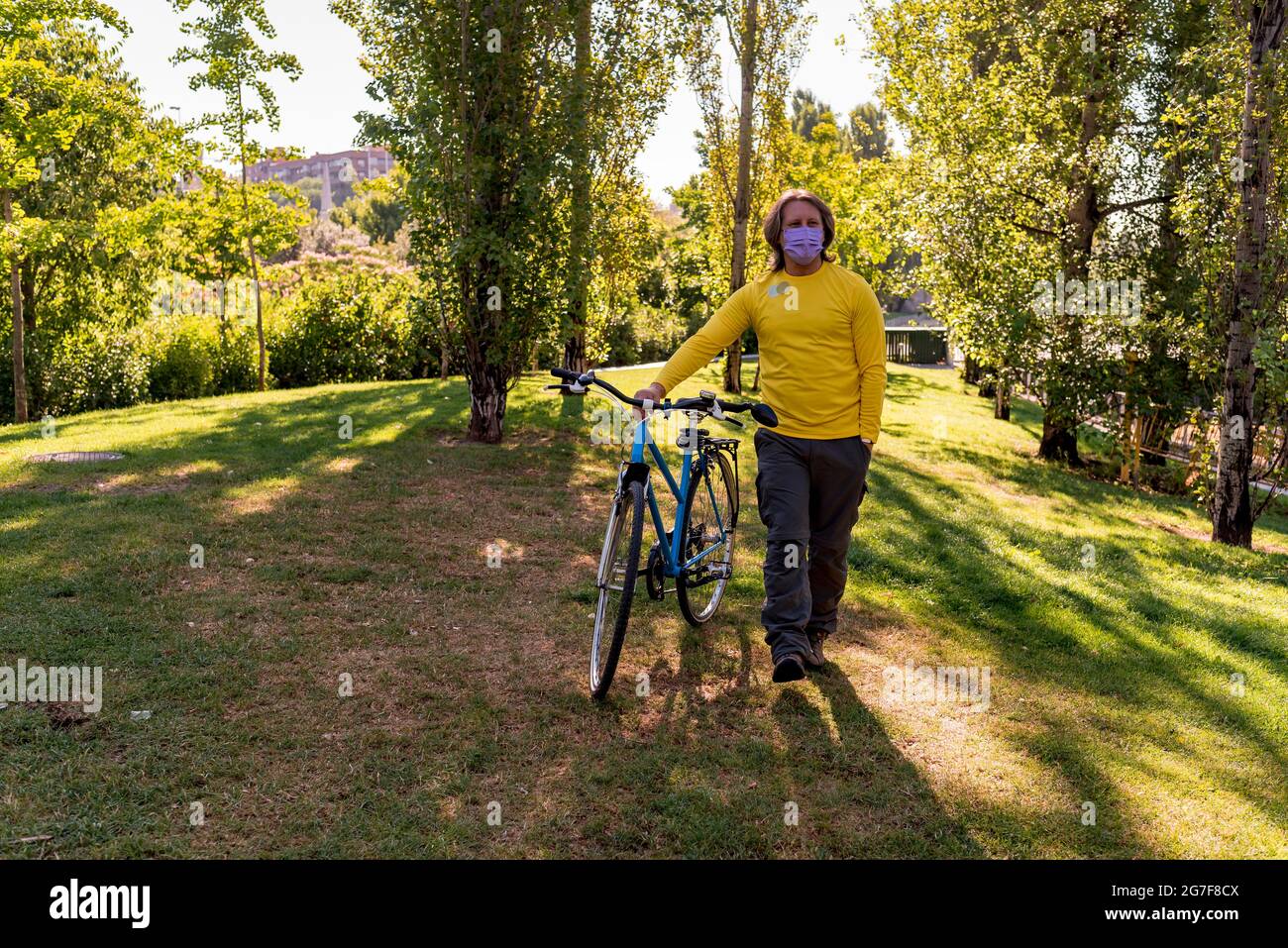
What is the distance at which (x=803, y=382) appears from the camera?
475 centimetres

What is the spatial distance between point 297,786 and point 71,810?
791 mm

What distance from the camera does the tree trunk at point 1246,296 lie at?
359 inches

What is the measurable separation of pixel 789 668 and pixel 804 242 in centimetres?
207

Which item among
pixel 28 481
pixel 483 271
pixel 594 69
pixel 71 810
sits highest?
pixel 594 69

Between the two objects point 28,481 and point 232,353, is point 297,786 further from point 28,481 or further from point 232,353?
point 232,353

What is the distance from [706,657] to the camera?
536 cm

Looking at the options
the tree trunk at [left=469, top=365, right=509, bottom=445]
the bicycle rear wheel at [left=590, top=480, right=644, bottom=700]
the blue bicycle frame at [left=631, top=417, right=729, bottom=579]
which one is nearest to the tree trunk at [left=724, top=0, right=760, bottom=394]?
the tree trunk at [left=469, top=365, right=509, bottom=445]

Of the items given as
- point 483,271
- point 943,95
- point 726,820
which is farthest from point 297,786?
point 943,95

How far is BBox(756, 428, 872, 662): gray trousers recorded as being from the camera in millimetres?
4613

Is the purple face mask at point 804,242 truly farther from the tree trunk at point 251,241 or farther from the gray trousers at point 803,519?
the tree trunk at point 251,241

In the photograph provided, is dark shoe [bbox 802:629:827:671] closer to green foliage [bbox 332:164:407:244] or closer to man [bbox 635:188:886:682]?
man [bbox 635:188:886:682]

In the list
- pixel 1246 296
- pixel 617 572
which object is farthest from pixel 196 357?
pixel 1246 296

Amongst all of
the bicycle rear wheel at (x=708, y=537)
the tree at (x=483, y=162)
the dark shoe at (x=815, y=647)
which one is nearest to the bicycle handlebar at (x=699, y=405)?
the bicycle rear wheel at (x=708, y=537)

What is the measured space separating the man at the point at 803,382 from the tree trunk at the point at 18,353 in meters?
11.8
